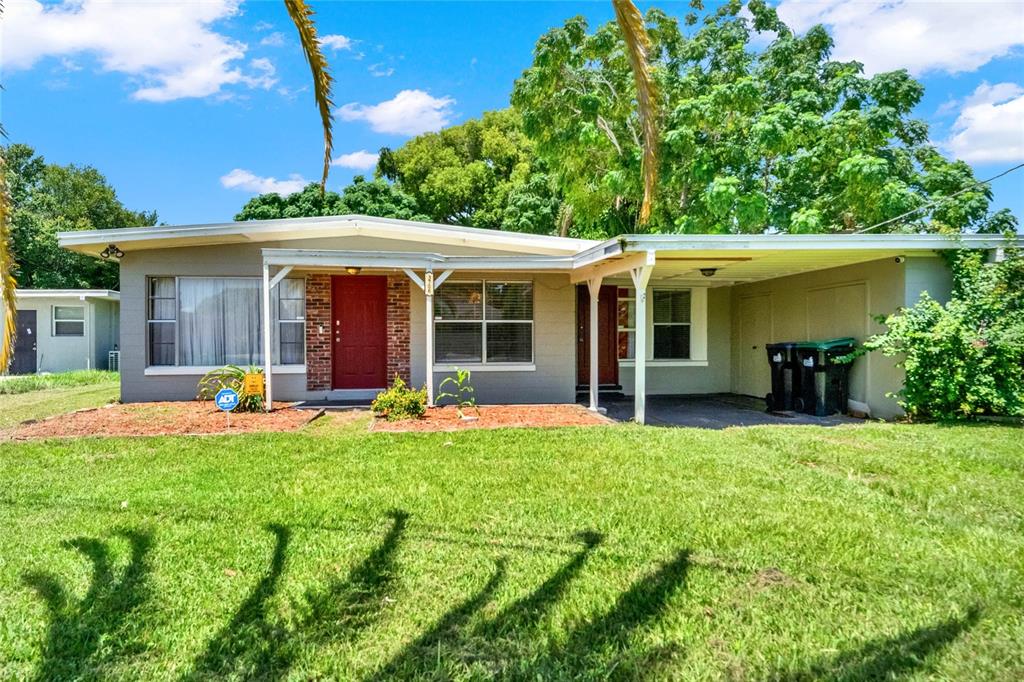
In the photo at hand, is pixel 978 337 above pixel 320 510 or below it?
above

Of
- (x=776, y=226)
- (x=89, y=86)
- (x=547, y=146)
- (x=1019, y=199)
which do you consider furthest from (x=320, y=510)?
(x=1019, y=199)

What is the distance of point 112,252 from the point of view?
9734 mm

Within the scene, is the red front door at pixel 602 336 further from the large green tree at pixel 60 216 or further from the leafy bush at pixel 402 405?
the large green tree at pixel 60 216

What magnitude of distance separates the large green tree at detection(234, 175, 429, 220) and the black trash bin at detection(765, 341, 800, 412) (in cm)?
1700

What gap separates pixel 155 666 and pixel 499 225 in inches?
878

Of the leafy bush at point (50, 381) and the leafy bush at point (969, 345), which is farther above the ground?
the leafy bush at point (969, 345)

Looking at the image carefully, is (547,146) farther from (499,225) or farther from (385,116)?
(385,116)

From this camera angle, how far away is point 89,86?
516 centimetres

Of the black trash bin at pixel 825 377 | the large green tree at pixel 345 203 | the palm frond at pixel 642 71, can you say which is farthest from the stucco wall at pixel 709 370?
the large green tree at pixel 345 203

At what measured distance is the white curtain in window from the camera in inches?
403

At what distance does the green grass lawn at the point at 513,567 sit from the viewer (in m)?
2.62

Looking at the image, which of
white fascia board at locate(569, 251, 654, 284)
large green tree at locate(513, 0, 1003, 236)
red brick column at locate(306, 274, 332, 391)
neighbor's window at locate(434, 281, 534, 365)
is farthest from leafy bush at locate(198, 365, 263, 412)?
large green tree at locate(513, 0, 1003, 236)

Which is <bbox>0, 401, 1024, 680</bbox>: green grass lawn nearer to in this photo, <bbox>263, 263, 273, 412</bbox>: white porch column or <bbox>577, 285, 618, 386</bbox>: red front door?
<bbox>263, 263, 273, 412</bbox>: white porch column

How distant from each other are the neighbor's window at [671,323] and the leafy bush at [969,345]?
14.0 feet
